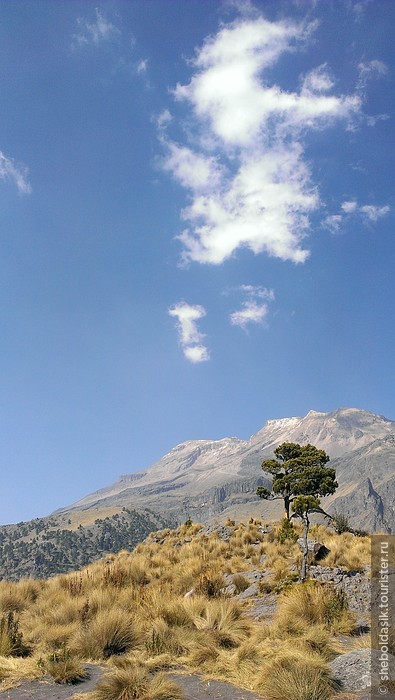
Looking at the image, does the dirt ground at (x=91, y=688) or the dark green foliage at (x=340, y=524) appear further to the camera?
the dark green foliage at (x=340, y=524)

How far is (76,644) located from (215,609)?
12.7ft

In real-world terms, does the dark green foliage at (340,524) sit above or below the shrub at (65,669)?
above

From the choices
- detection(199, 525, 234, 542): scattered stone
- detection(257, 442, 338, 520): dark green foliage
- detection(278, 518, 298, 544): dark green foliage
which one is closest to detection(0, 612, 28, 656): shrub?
detection(278, 518, 298, 544): dark green foliage

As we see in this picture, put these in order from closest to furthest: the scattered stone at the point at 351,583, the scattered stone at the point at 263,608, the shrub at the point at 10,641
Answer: the shrub at the point at 10,641 < the scattered stone at the point at 351,583 < the scattered stone at the point at 263,608

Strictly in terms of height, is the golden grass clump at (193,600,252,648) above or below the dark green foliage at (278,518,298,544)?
below

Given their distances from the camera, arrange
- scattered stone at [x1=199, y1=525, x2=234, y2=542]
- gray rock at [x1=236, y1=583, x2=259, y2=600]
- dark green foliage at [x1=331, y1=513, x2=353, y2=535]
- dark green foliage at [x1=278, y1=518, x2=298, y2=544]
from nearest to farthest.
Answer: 1. gray rock at [x1=236, y1=583, x2=259, y2=600]
2. dark green foliage at [x1=278, y1=518, x2=298, y2=544]
3. dark green foliage at [x1=331, y1=513, x2=353, y2=535]
4. scattered stone at [x1=199, y1=525, x2=234, y2=542]

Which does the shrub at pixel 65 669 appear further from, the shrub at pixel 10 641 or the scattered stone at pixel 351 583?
the scattered stone at pixel 351 583

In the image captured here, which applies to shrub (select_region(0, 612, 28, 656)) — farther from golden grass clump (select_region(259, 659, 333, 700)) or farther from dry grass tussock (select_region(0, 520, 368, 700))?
golden grass clump (select_region(259, 659, 333, 700))

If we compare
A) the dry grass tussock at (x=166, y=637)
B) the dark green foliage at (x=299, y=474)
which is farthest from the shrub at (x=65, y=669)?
the dark green foliage at (x=299, y=474)

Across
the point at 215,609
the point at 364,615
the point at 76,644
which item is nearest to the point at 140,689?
the point at 76,644

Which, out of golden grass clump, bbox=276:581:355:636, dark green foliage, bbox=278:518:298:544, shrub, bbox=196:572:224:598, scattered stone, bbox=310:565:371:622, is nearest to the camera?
golden grass clump, bbox=276:581:355:636

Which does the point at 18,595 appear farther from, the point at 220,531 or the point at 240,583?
the point at 220,531

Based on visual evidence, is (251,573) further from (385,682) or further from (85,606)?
(385,682)

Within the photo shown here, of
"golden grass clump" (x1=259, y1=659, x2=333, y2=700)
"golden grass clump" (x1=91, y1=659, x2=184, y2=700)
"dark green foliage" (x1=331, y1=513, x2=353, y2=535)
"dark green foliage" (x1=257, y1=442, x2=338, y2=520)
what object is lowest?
"golden grass clump" (x1=91, y1=659, x2=184, y2=700)
